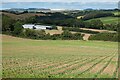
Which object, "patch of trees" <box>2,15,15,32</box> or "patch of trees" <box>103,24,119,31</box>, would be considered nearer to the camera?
"patch of trees" <box>2,15,15,32</box>

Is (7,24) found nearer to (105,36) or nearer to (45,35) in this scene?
(45,35)

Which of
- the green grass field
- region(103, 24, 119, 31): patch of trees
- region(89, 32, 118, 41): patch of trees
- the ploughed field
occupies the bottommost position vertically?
the ploughed field

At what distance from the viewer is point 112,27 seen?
53.8m

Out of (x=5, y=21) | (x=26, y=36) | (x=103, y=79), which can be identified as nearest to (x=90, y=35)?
(x=26, y=36)

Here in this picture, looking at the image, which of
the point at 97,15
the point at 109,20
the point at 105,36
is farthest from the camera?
the point at 97,15

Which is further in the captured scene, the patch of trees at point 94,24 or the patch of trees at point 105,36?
the patch of trees at point 94,24

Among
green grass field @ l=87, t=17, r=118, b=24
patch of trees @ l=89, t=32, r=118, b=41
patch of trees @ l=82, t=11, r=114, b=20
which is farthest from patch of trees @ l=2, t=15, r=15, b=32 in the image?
green grass field @ l=87, t=17, r=118, b=24

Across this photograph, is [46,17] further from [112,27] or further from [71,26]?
[112,27]

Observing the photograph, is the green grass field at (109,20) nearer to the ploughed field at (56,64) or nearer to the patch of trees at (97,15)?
the patch of trees at (97,15)

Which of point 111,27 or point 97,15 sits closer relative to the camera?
point 111,27

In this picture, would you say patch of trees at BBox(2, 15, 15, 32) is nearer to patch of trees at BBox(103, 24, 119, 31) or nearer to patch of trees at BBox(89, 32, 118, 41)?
patch of trees at BBox(89, 32, 118, 41)

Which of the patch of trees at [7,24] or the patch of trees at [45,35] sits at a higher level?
the patch of trees at [7,24]

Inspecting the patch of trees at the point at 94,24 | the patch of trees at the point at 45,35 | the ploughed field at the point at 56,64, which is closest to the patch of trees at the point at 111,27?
A: the patch of trees at the point at 94,24

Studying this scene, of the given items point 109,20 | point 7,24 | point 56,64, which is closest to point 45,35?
point 7,24
